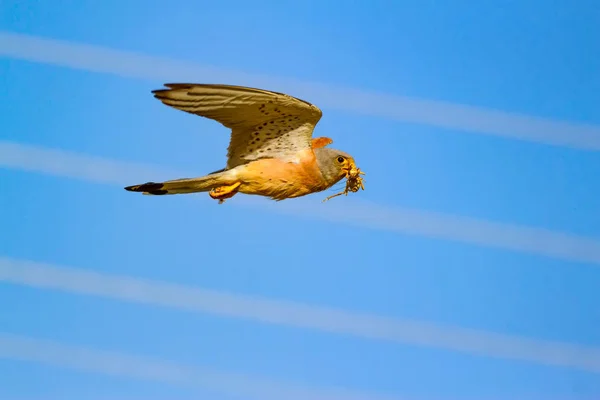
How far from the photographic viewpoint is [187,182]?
10297mm

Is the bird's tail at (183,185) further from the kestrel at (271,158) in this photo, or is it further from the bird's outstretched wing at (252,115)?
the bird's outstretched wing at (252,115)

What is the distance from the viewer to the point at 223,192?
10594 millimetres

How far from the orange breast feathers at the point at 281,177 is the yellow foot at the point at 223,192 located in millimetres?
112

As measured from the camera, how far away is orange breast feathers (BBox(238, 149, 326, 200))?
10672mm

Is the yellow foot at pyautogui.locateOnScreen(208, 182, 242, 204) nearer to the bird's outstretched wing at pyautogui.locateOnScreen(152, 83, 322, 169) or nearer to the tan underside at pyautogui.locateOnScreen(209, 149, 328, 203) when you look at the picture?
the tan underside at pyautogui.locateOnScreen(209, 149, 328, 203)

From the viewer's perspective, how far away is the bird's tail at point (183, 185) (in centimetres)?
1029

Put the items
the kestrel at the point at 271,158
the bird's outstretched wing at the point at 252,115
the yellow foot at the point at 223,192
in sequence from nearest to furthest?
the bird's outstretched wing at the point at 252,115
the kestrel at the point at 271,158
the yellow foot at the point at 223,192

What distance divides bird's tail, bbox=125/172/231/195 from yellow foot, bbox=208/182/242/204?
0.05 m

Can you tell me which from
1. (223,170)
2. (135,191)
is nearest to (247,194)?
(223,170)

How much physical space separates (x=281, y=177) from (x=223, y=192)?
2.45 feet

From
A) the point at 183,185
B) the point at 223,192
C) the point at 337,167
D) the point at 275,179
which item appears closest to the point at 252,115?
the point at 275,179

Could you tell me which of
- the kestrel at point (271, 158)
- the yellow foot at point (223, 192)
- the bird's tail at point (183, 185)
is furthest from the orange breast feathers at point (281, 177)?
the bird's tail at point (183, 185)

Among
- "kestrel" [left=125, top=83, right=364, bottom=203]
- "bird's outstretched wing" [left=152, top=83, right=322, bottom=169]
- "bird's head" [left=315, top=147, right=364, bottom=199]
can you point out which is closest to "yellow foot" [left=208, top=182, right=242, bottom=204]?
"kestrel" [left=125, top=83, right=364, bottom=203]

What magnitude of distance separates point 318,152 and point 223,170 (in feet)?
4.08
